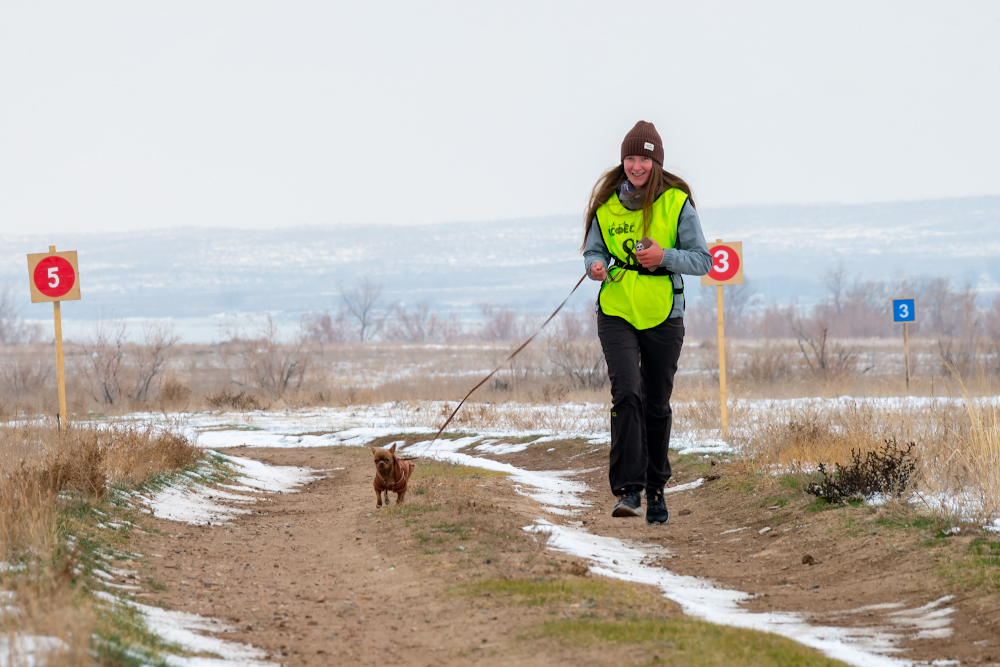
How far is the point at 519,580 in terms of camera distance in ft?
18.7

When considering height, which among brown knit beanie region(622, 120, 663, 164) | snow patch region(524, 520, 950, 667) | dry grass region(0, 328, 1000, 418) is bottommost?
dry grass region(0, 328, 1000, 418)

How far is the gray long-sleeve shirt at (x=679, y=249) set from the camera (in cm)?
679

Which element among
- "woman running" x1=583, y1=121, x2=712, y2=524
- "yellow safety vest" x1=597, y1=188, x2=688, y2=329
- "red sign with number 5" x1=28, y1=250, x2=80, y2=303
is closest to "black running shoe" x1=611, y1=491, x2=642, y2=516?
"woman running" x1=583, y1=121, x2=712, y2=524

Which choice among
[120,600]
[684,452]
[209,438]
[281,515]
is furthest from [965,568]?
[209,438]

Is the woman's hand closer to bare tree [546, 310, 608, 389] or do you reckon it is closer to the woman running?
the woman running

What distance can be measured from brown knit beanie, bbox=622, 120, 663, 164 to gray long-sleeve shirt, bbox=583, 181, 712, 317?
0.23 metres

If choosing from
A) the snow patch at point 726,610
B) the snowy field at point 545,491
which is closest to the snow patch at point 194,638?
the snowy field at point 545,491

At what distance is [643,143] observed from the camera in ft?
23.2

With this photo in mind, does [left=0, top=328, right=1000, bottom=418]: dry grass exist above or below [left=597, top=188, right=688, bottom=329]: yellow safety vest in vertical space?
below

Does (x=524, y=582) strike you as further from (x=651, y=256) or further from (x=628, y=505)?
(x=651, y=256)

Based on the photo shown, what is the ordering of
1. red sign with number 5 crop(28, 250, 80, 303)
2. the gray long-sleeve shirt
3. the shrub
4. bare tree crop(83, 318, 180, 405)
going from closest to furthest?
the gray long-sleeve shirt < the shrub < red sign with number 5 crop(28, 250, 80, 303) < bare tree crop(83, 318, 180, 405)

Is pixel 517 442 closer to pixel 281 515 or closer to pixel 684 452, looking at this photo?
pixel 684 452

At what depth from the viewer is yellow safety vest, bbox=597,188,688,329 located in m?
6.95

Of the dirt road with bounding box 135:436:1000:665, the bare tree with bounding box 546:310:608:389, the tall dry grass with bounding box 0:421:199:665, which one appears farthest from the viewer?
the bare tree with bounding box 546:310:608:389
